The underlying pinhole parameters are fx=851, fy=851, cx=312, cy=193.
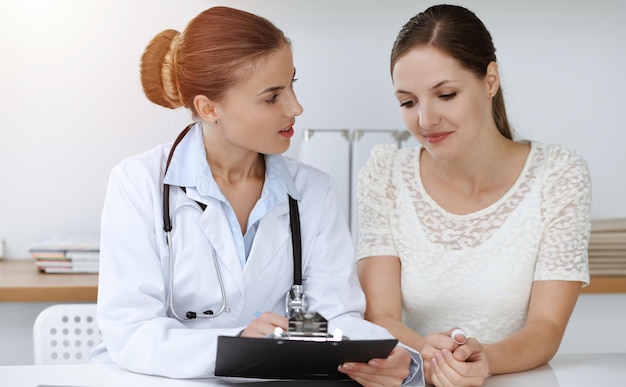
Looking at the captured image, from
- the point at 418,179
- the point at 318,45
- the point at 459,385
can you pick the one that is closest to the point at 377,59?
the point at 318,45

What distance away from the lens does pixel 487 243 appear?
180 centimetres

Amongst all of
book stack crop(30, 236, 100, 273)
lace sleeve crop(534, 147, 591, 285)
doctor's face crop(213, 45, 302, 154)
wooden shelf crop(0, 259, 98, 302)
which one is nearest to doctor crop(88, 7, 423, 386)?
doctor's face crop(213, 45, 302, 154)

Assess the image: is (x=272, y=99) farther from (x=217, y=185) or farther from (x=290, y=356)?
(x=290, y=356)

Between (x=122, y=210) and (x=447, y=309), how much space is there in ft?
2.36

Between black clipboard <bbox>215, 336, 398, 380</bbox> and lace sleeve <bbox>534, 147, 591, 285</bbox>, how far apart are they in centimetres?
56

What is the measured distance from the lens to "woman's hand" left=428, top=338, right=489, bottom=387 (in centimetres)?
139

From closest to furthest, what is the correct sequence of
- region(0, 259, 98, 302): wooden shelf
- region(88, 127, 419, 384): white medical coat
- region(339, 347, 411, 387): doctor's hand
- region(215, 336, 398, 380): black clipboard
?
1. region(215, 336, 398, 380): black clipboard
2. region(339, 347, 411, 387): doctor's hand
3. region(88, 127, 419, 384): white medical coat
4. region(0, 259, 98, 302): wooden shelf

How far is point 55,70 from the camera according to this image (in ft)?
8.91

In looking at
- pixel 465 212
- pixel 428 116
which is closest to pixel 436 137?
pixel 428 116

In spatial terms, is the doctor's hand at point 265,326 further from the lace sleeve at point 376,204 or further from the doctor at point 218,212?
the lace sleeve at point 376,204

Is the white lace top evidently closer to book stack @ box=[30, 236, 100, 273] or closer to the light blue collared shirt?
the light blue collared shirt

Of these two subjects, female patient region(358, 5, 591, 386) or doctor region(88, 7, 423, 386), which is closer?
doctor region(88, 7, 423, 386)

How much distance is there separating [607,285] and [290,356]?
1507 mm

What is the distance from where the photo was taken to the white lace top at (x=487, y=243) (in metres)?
1.76
